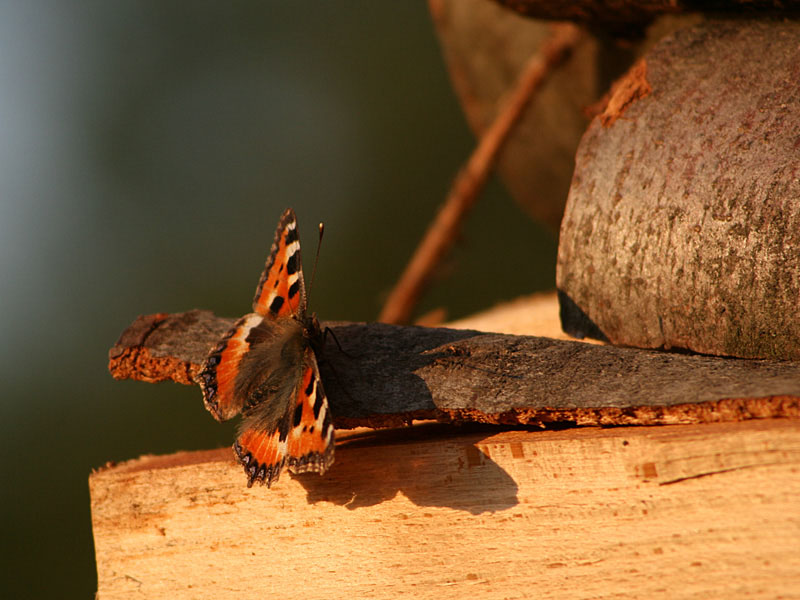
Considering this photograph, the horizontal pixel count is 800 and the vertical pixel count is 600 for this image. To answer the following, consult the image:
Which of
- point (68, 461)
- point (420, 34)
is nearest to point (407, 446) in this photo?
point (68, 461)

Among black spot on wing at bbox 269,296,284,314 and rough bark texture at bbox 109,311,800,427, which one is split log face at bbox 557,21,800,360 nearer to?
rough bark texture at bbox 109,311,800,427

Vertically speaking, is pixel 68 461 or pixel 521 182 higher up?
pixel 521 182

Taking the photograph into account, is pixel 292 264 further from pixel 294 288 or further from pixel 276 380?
pixel 276 380

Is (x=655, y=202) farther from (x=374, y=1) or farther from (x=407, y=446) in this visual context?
(x=374, y=1)

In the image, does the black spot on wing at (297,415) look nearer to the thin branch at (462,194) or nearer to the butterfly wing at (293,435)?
the butterfly wing at (293,435)

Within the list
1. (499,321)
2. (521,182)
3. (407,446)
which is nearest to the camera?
(407,446)

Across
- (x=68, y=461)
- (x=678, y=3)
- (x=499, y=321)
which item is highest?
(x=678, y=3)

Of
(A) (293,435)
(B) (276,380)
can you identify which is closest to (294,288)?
(B) (276,380)
